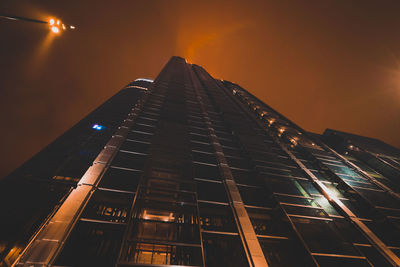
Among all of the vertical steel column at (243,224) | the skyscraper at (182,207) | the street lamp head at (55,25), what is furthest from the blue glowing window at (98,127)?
the vertical steel column at (243,224)

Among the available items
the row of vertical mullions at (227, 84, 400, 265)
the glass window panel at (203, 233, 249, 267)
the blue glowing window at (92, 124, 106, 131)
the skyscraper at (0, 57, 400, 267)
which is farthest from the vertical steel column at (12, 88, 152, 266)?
the row of vertical mullions at (227, 84, 400, 265)

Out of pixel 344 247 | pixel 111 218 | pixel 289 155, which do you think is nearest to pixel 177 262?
pixel 111 218

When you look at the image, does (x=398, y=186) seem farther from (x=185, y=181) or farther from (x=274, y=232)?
(x=185, y=181)

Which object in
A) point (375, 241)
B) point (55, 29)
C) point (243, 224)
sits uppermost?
point (55, 29)

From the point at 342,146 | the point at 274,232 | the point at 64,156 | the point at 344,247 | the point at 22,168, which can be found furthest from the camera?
the point at 342,146

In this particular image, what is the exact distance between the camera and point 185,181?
845cm

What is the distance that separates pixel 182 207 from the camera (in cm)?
705

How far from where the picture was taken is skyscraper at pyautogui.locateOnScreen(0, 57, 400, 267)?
534cm

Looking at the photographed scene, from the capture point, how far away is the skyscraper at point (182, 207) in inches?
210

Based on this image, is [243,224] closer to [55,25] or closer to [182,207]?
[182,207]

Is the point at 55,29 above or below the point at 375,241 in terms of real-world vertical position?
above

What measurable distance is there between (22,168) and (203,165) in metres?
11.5

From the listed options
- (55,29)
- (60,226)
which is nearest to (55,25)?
(55,29)

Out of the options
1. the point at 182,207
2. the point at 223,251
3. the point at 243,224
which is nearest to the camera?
the point at 223,251
